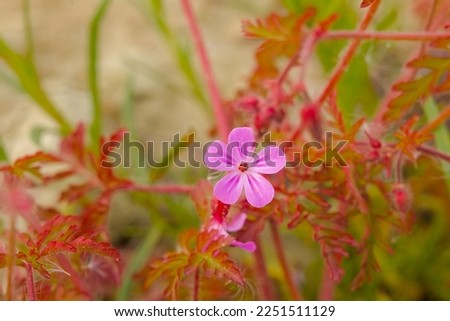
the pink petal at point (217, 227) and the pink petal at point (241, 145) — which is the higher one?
the pink petal at point (241, 145)

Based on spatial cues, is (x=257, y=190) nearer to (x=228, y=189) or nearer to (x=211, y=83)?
(x=228, y=189)

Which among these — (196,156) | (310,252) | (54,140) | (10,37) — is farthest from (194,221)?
(10,37)

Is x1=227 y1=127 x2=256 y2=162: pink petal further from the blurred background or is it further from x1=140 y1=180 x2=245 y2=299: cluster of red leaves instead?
the blurred background

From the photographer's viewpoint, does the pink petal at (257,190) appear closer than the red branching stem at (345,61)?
Yes

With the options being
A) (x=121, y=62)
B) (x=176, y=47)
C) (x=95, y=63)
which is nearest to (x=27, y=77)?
(x=95, y=63)

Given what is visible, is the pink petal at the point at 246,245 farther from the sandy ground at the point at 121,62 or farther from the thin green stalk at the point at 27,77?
the sandy ground at the point at 121,62

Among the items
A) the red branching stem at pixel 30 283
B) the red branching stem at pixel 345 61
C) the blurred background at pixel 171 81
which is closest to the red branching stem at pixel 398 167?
the red branching stem at pixel 345 61

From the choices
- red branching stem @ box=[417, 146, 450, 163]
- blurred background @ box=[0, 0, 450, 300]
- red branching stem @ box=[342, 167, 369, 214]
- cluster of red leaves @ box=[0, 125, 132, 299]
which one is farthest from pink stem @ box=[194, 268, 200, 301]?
blurred background @ box=[0, 0, 450, 300]
